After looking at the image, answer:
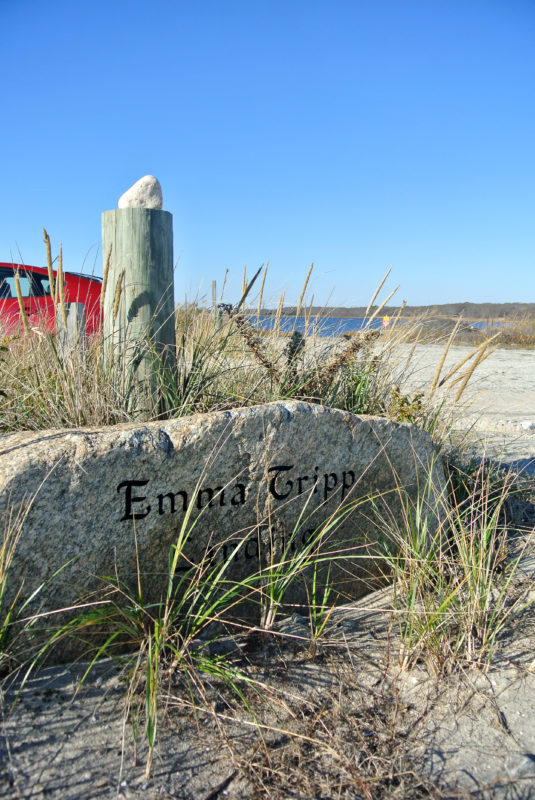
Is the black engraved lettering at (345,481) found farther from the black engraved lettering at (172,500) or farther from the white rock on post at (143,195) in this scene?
the white rock on post at (143,195)

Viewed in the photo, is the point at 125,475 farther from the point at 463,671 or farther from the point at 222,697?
the point at 463,671

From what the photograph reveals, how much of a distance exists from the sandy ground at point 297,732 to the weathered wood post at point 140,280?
4.51 feet

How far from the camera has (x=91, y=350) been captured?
108 inches

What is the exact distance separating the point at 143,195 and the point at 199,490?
163cm

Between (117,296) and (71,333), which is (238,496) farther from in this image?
(71,333)

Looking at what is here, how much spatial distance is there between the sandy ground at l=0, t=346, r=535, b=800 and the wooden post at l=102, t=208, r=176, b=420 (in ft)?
4.43

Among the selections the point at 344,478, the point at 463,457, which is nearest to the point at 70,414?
the point at 344,478

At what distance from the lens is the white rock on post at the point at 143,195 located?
2.92m

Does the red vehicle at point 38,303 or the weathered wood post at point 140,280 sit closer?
the weathered wood post at point 140,280

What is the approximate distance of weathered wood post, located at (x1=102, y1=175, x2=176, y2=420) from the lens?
282 centimetres

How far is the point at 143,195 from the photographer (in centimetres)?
293

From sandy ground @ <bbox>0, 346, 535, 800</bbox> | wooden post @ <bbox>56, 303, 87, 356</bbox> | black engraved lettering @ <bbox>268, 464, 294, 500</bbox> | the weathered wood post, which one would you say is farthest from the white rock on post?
sandy ground @ <bbox>0, 346, 535, 800</bbox>

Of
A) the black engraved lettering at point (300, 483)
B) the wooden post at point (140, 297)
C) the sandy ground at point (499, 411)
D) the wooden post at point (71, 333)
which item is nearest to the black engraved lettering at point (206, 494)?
the black engraved lettering at point (300, 483)

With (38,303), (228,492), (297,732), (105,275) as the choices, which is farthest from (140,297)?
(297,732)
